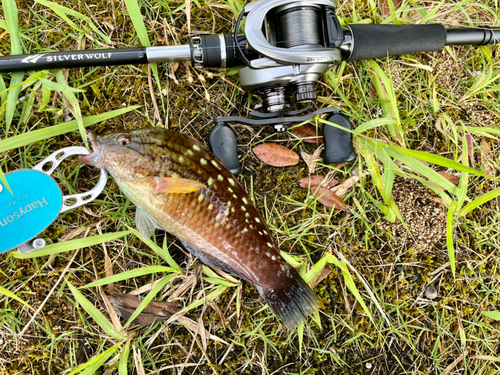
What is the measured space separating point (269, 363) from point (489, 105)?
8.25ft

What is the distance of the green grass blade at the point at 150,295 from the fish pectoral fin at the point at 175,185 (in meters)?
0.68

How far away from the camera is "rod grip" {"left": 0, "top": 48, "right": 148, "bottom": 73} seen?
6.46 ft

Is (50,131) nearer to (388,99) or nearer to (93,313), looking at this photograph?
(93,313)

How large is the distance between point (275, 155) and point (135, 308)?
141 cm

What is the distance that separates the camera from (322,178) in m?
2.42

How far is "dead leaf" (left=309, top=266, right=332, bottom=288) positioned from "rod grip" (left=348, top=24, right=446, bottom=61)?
56.2 inches

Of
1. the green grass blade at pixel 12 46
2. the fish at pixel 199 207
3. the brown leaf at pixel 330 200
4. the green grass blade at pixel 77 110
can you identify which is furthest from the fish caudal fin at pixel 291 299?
the green grass blade at pixel 12 46

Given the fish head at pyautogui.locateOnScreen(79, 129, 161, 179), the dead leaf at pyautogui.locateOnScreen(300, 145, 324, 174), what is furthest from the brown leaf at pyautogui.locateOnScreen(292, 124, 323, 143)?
the fish head at pyautogui.locateOnScreen(79, 129, 161, 179)

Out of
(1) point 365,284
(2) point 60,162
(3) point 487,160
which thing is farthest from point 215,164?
(3) point 487,160

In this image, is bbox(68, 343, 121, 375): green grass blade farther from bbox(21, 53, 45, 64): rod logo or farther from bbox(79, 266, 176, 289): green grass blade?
bbox(21, 53, 45, 64): rod logo

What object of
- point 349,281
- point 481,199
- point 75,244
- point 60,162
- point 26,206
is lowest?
point 349,281

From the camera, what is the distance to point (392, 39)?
87.0 inches

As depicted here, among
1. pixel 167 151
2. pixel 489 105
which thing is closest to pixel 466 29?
pixel 489 105

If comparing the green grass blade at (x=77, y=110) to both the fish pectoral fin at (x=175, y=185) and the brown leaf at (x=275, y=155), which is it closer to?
the fish pectoral fin at (x=175, y=185)
